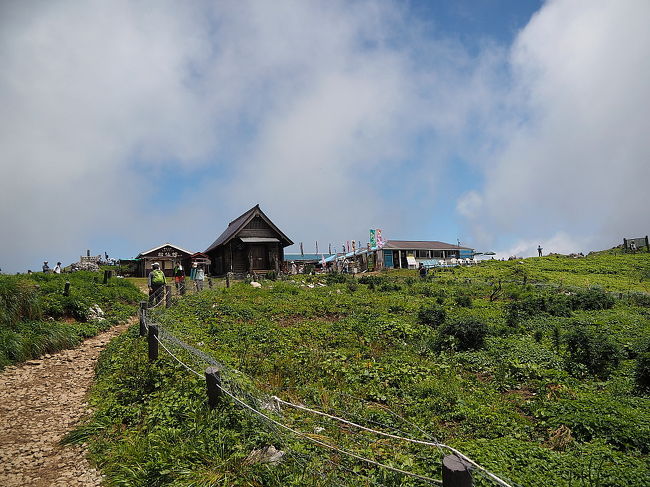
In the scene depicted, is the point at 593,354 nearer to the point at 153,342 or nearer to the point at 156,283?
the point at 153,342

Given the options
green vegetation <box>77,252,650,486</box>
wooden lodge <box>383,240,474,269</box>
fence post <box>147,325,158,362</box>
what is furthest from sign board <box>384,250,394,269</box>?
fence post <box>147,325,158,362</box>

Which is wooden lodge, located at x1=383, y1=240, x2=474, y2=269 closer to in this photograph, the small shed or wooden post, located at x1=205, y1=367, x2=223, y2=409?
the small shed

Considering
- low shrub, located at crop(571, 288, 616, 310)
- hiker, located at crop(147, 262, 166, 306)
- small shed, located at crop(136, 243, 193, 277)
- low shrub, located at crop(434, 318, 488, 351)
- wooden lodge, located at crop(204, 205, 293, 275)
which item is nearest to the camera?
low shrub, located at crop(434, 318, 488, 351)

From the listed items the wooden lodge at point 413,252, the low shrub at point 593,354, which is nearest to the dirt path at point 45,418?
the low shrub at point 593,354

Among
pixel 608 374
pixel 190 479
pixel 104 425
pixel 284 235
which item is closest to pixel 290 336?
pixel 104 425

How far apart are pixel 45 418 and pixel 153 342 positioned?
2.26 meters

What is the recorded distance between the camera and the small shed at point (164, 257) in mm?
42312

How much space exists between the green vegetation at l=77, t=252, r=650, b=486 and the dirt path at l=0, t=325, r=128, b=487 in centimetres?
38

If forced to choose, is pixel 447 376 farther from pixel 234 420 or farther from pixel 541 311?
pixel 541 311

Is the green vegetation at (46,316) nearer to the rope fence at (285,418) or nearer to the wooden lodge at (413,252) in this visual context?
the rope fence at (285,418)

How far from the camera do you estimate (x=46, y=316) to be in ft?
42.5

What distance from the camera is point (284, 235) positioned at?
3641 centimetres

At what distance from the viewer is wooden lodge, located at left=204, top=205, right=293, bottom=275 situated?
35500 mm

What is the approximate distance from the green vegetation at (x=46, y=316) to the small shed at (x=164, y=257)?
26.3 meters
